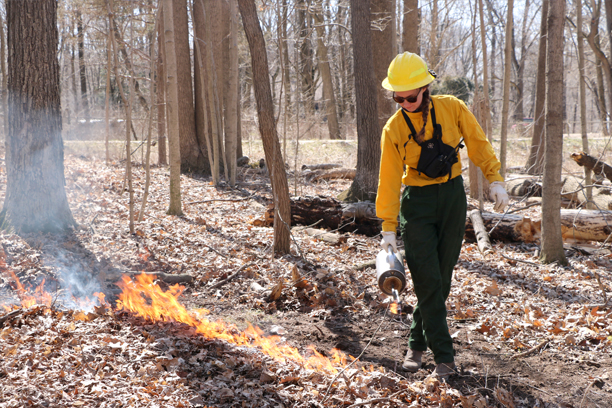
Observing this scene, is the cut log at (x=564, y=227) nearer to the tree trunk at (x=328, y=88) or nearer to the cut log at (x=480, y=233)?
the cut log at (x=480, y=233)

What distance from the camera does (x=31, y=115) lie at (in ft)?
20.4

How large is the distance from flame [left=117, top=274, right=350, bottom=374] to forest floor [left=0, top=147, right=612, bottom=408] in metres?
0.02

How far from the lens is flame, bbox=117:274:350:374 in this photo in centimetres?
365

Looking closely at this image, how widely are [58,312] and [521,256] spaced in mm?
6008

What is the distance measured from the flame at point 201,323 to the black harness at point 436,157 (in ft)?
5.48

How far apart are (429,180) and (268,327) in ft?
7.11

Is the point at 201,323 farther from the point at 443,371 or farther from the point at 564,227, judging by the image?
the point at 564,227

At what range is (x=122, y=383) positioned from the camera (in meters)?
3.16

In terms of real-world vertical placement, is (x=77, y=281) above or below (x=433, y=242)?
below

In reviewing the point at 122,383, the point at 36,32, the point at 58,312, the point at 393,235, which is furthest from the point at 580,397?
the point at 36,32

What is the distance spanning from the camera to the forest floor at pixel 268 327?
124 inches

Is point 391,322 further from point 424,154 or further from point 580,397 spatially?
point 424,154

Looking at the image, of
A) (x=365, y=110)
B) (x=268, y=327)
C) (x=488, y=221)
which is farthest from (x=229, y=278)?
(x=365, y=110)

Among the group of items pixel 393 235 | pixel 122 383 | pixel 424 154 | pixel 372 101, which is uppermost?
pixel 372 101
